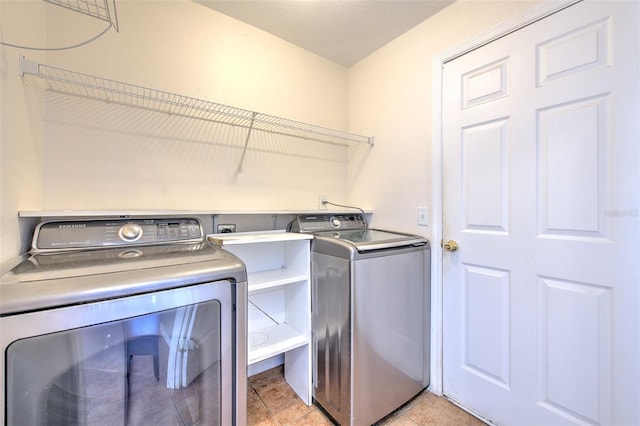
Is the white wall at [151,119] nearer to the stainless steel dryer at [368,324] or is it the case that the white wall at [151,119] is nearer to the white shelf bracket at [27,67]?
the white shelf bracket at [27,67]

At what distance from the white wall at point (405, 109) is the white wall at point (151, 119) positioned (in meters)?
0.41

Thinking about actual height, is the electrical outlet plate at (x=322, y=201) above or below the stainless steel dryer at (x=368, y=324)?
above

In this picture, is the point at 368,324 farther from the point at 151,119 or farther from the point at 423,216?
the point at 151,119

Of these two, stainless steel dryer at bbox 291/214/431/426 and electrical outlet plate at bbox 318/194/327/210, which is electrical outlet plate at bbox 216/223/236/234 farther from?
electrical outlet plate at bbox 318/194/327/210

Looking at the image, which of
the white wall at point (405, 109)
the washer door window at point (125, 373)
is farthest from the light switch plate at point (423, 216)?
the washer door window at point (125, 373)

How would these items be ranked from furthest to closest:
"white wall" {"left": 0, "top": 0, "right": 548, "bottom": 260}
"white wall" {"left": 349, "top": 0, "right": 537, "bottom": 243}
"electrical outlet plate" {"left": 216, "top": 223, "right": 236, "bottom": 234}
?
"electrical outlet plate" {"left": 216, "top": 223, "right": 236, "bottom": 234}, "white wall" {"left": 349, "top": 0, "right": 537, "bottom": 243}, "white wall" {"left": 0, "top": 0, "right": 548, "bottom": 260}

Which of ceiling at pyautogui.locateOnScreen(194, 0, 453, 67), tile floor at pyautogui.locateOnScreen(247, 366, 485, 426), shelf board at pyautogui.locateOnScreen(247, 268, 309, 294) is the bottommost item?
tile floor at pyautogui.locateOnScreen(247, 366, 485, 426)

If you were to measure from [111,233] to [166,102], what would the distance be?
725 mm

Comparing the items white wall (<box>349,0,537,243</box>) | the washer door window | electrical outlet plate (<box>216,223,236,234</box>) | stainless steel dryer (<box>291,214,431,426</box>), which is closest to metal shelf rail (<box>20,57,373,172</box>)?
white wall (<box>349,0,537,243</box>)

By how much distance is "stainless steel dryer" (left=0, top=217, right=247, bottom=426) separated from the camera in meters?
0.71

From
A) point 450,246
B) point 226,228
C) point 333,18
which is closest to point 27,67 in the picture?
point 226,228

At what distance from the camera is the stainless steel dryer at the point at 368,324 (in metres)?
1.34

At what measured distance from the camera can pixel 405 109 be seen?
6.07ft

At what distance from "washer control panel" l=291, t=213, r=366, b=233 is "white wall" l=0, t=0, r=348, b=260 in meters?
0.29
